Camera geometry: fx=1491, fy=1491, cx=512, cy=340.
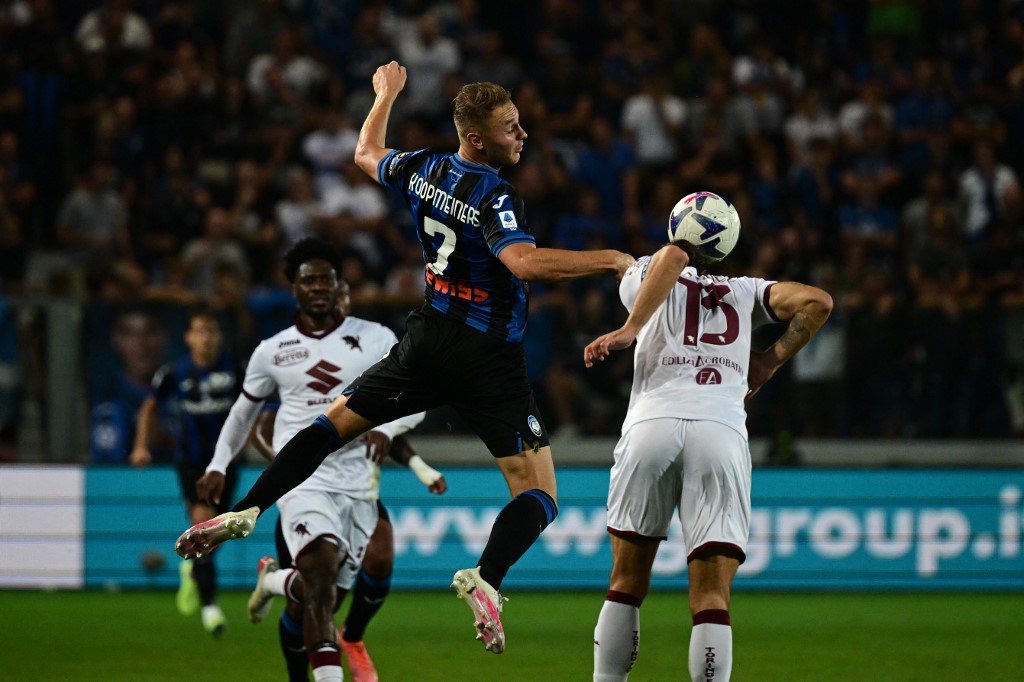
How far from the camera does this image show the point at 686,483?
6270 mm

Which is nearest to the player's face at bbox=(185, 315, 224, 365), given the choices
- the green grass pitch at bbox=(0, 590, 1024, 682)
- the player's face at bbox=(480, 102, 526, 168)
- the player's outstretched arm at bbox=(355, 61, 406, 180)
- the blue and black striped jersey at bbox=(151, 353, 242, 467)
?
the blue and black striped jersey at bbox=(151, 353, 242, 467)

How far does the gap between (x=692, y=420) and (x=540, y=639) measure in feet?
15.9

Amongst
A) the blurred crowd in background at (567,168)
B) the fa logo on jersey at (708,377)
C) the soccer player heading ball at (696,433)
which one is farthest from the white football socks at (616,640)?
the blurred crowd in background at (567,168)

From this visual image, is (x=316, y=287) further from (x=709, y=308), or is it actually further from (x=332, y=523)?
(x=709, y=308)

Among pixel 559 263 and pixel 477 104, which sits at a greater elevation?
pixel 477 104

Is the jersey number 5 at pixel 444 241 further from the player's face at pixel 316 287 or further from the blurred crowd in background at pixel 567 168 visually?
the blurred crowd in background at pixel 567 168

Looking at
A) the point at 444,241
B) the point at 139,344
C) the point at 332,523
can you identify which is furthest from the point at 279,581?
the point at 139,344

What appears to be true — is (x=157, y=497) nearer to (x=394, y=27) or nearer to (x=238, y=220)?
(x=238, y=220)

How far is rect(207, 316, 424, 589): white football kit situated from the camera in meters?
7.66

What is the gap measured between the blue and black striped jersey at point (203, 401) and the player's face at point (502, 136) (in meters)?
5.71

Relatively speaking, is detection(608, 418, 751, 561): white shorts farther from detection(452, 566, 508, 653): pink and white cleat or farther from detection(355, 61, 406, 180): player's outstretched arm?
detection(355, 61, 406, 180): player's outstretched arm

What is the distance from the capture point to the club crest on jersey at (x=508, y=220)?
6.02 meters

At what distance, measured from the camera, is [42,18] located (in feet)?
56.6

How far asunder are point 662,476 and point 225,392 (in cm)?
600
